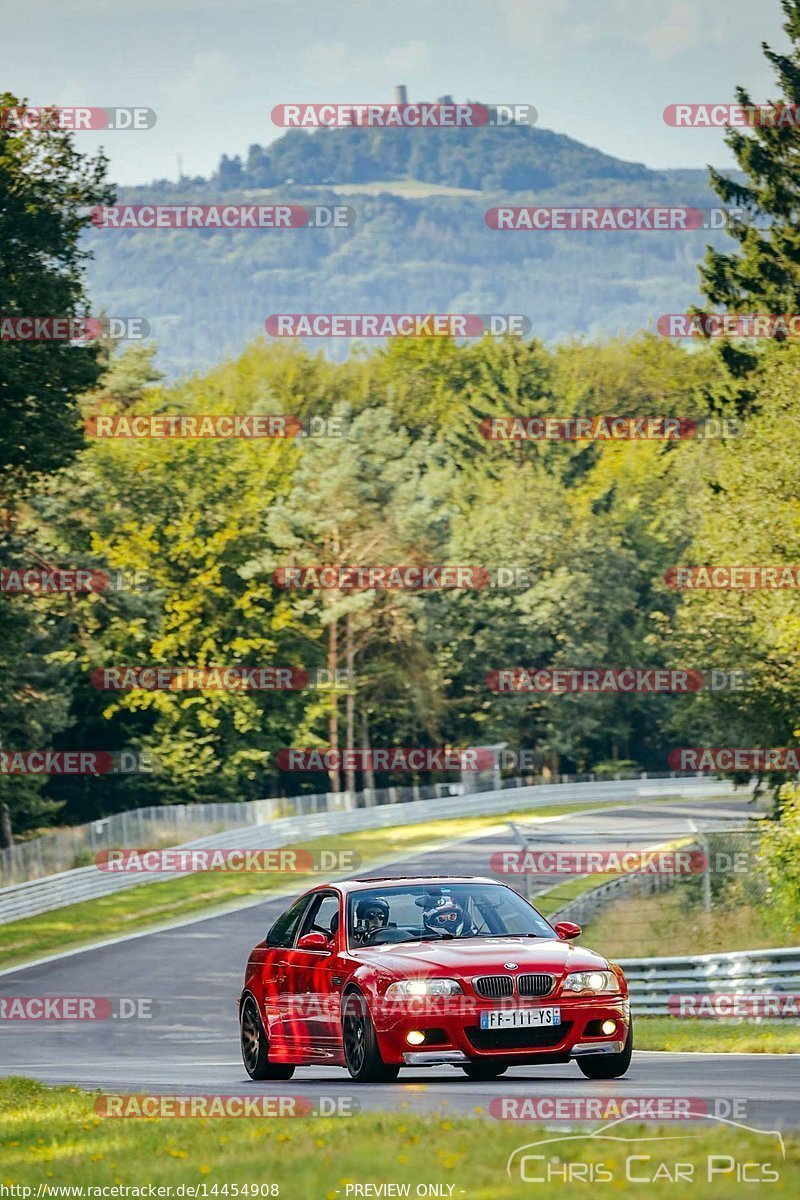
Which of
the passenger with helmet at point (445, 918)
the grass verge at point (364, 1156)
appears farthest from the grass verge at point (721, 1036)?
the grass verge at point (364, 1156)

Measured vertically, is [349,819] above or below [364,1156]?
below

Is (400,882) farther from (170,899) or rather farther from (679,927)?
(170,899)

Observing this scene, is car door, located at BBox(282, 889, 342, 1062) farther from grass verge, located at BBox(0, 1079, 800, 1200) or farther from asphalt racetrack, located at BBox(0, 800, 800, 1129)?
grass verge, located at BBox(0, 1079, 800, 1200)

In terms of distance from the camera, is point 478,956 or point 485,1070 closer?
point 478,956

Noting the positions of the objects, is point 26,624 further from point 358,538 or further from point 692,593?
point 358,538

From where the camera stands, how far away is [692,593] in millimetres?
47344

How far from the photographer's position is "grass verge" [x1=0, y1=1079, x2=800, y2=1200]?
27.5 ft

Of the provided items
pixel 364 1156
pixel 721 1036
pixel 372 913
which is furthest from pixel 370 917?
pixel 721 1036

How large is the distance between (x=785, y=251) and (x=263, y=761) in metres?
31.8

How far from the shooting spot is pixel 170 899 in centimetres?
5250

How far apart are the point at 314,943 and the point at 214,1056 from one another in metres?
8.75

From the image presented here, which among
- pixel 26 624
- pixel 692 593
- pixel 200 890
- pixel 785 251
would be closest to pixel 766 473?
pixel 692 593

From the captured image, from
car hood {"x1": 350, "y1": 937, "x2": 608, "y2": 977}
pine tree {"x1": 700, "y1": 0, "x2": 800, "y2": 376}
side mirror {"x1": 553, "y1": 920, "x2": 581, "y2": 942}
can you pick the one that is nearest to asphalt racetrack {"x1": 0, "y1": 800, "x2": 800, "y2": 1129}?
car hood {"x1": 350, "y1": 937, "x2": 608, "y2": 977}

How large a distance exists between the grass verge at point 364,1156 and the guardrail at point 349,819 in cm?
3566
